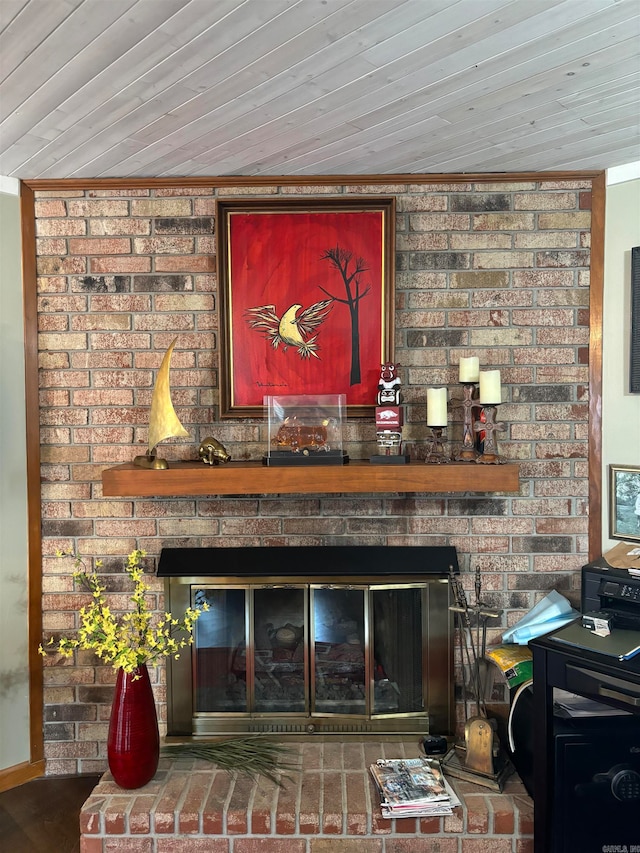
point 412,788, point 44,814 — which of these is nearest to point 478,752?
point 412,788

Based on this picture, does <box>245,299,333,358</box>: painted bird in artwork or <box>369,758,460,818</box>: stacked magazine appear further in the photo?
<box>245,299,333,358</box>: painted bird in artwork

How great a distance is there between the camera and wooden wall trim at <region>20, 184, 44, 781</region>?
246 centimetres

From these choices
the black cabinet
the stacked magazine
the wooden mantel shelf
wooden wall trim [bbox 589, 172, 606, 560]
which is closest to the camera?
the black cabinet

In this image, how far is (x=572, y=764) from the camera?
5.95ft

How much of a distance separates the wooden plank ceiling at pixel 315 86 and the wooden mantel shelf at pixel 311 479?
116cm

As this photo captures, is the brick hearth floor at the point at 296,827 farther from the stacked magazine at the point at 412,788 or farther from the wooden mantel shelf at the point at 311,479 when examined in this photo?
the wooden mantel shelf at the point at 311,479

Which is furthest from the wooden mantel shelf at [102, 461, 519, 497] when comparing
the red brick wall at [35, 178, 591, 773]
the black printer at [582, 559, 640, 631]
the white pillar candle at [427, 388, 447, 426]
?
the black printer at [582, 559, 640, 631]

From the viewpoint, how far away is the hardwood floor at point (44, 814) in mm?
2088

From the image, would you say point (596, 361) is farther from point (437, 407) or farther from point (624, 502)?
point (437, 407)

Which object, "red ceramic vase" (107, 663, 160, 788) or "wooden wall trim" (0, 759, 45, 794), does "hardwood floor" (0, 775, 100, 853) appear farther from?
"red ceramic vase" (107, 663, 160, 788)

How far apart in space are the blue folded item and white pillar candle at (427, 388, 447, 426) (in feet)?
2.65

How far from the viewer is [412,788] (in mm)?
2018

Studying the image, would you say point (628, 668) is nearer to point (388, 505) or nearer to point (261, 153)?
point (388, 505)

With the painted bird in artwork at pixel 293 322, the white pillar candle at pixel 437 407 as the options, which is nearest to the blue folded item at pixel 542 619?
the white pillar candle at pixel 437 407
